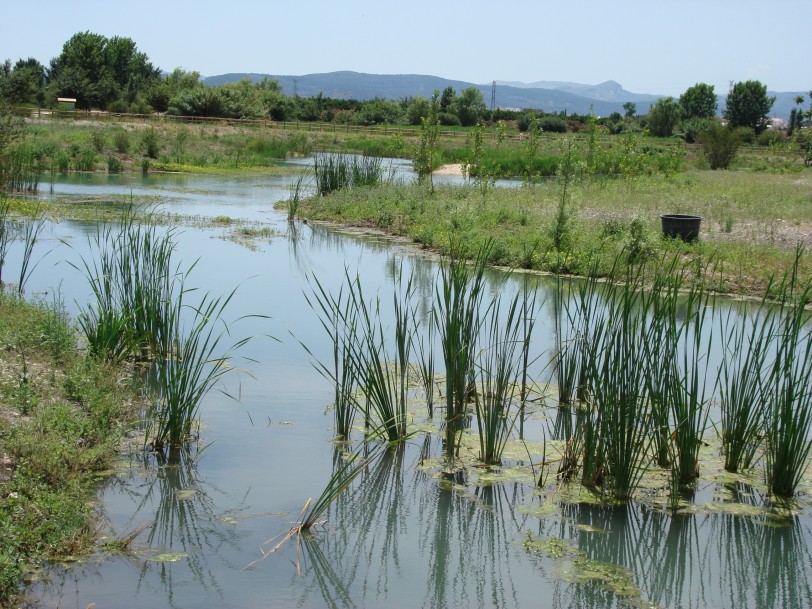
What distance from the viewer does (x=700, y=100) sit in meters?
74.4

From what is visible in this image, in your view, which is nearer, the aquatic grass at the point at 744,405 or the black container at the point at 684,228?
the aquatic grass at the point at 744,405

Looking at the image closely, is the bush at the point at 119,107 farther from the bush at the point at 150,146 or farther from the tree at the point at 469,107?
the bush at the point at 150,146

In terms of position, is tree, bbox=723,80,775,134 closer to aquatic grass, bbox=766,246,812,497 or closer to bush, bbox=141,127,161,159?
bush, bbox=141,127,161,159

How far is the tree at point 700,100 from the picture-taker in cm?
7388

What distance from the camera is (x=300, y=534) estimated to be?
13.8ft

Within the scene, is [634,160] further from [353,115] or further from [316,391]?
[353,115]

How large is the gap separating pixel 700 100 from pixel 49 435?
77.1 metres

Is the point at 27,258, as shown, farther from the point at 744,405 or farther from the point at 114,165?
the point at 114,165

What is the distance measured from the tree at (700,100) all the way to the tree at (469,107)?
794 inches

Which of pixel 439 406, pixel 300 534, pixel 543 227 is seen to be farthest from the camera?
pixel 543 227

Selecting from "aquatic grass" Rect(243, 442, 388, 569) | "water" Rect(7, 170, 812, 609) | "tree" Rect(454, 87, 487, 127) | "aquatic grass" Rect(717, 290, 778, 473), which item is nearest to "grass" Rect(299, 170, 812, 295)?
"aquatic grass" Rect(717, 290, 778, 473)

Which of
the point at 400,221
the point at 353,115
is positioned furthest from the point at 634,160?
the point at 353,115

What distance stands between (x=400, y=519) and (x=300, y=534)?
0.59 m

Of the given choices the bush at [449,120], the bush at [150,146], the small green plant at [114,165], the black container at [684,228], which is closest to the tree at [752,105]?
the bush at [449,120]
